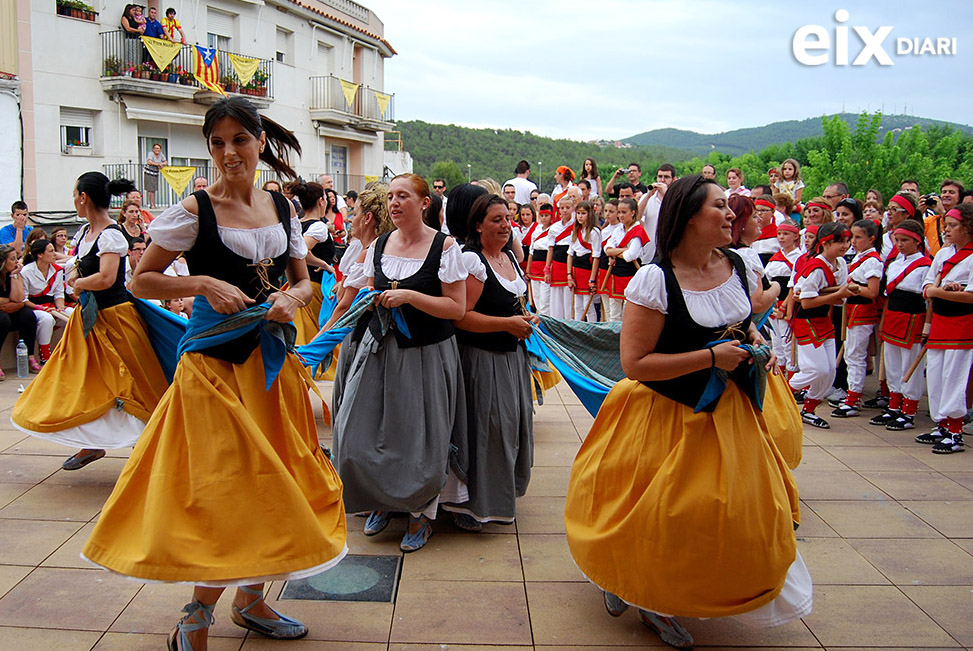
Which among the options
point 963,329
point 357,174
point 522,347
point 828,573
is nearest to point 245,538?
point 522,347

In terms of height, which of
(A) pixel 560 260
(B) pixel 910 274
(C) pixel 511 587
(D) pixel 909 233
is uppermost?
(D) pixel 909 233

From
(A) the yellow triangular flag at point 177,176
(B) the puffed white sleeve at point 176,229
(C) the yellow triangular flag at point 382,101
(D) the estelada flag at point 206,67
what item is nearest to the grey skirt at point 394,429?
(B) the puffed white sleeve at point 176,229

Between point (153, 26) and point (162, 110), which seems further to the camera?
point (162, 110)

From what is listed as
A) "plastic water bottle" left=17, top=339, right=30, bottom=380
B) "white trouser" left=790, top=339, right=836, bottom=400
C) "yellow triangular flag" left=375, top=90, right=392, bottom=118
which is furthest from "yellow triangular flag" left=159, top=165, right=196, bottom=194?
"white trouser" left=790, top=339, right=836, bottom=400

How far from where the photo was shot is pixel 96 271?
5.35 metres

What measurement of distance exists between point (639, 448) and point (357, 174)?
2917 centimetres

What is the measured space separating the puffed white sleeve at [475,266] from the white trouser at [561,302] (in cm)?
746

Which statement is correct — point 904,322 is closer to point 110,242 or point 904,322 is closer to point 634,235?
point 634,235

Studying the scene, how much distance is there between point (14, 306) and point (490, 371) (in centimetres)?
704

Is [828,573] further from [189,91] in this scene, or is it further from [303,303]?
[189,91]

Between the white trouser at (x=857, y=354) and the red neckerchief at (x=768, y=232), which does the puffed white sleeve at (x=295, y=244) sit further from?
the red neckerchief at (x=768, y=232)

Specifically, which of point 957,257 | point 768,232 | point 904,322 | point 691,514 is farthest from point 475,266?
point 768,232

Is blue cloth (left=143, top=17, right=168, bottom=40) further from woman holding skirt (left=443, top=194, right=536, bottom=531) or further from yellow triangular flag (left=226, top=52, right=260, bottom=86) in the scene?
woman holding skirt (left=443, top=194, right=536, bottom=531)

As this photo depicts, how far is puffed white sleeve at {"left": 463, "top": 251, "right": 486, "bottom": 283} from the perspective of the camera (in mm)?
4422
